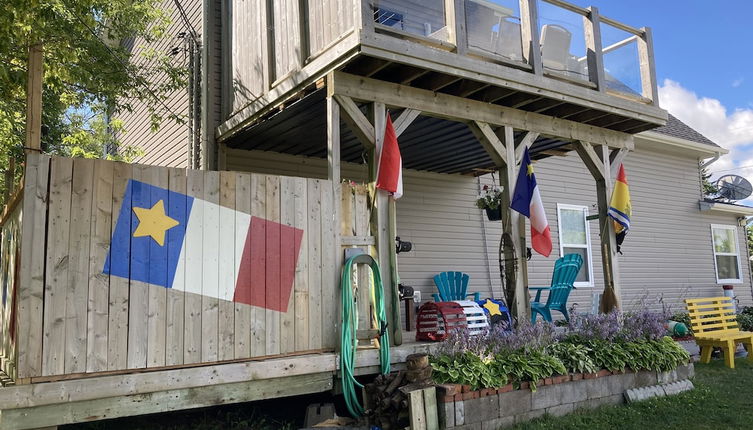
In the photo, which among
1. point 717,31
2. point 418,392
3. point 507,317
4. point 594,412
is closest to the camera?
point 418,392

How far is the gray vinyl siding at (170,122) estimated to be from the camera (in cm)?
781

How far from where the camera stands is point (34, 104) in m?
4.06

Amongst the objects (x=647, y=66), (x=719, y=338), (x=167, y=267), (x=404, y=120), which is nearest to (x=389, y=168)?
(x=404, y=120)

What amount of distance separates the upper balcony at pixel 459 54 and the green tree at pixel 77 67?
149 cm

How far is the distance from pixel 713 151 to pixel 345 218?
36.0 feet

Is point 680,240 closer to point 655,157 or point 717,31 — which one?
point 655,157

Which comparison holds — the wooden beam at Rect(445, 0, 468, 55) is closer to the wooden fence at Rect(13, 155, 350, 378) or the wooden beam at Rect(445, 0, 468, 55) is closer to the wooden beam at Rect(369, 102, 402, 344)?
the wooden beam at Rect(369, 102, 402, 344)

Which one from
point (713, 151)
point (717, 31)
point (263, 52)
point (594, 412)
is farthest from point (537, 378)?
point (717, 31)

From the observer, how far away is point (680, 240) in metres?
12.0

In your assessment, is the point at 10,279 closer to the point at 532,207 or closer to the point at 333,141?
the point at 333,141

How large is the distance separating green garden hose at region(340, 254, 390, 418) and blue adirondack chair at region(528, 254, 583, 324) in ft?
10.0

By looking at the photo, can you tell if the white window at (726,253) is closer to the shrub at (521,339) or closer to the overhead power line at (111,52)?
the shrub at (521,339)

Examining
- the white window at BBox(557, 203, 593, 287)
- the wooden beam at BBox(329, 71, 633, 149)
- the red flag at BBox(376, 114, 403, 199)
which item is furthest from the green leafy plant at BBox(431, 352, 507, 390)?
the white window at BBox(557, 203, 593, 287)

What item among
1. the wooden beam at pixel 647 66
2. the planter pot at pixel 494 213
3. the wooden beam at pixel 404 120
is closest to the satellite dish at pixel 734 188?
the wooden beam at pixel 647 66
